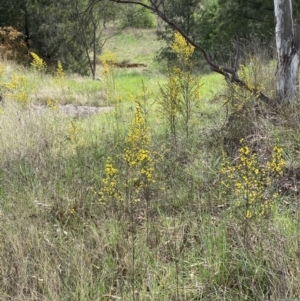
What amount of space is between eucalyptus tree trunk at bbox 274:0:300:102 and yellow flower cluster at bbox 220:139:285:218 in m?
2.01

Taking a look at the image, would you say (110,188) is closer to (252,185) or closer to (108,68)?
(252,185)

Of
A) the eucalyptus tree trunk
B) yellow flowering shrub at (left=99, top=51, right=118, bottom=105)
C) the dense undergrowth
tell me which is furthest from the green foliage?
the eucalyptus tree trunk

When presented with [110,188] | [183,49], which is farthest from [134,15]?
[110,188]

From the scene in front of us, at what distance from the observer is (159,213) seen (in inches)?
119

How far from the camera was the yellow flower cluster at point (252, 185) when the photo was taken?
2.38 metres

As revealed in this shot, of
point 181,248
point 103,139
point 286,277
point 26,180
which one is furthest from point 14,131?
point 286,277

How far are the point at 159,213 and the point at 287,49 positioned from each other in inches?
117

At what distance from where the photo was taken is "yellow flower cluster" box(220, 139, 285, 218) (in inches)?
93.9

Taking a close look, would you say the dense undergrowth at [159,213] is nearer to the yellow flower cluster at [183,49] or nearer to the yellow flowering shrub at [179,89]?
the yellow flowering shrub at [179,89]

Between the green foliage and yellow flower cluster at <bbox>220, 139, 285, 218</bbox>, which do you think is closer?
yellow flower cluster at <bbox>220, 139, 285, 218</bbox>

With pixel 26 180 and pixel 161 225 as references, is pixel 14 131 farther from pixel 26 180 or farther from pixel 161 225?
pixel 161 225

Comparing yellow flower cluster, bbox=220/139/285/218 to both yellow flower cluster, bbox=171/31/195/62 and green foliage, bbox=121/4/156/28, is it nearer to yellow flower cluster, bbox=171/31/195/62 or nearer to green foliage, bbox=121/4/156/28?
yellow flower cluster, bbox=171/31/195/62

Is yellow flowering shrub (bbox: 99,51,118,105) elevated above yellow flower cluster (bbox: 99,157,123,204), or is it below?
above

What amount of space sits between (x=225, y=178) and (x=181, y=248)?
1.04 metres
